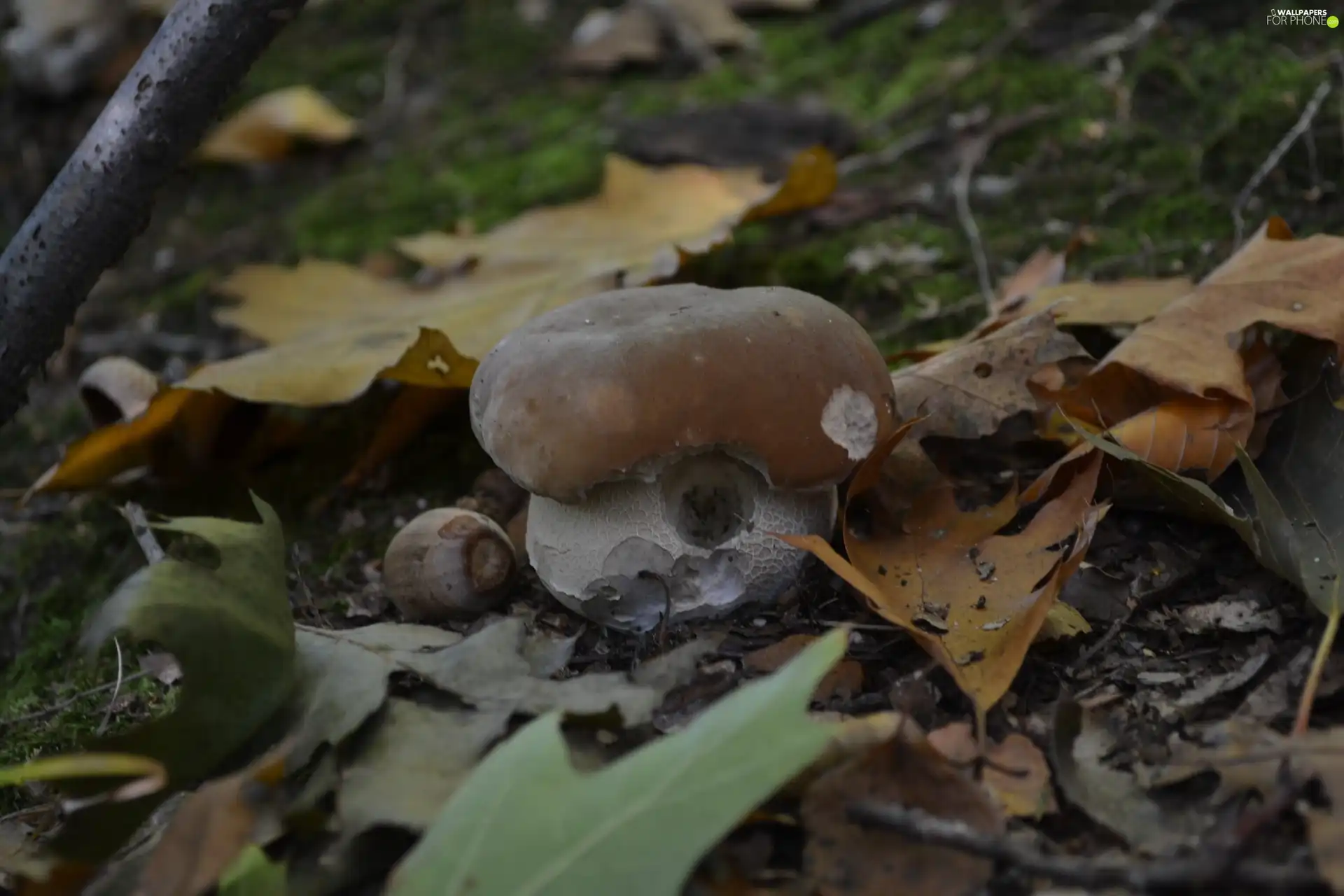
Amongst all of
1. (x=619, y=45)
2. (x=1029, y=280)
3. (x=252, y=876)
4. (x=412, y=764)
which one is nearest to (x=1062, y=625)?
(x=412, y=764)

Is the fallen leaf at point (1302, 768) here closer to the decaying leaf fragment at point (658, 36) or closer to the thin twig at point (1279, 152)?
the thin twig at point (1279, 152)

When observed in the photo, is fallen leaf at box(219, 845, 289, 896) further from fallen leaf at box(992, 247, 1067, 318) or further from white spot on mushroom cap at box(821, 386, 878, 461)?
fallen leaf at box(992, 247, 1067, 318)

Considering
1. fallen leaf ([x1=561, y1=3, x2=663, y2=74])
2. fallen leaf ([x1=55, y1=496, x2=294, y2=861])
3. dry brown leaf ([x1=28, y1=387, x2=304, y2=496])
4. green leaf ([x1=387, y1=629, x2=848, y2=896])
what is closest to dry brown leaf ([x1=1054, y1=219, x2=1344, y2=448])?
green leaf ([x1=387, y1=629, x2=848, y2=896])

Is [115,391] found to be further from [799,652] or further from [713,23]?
[713,23]

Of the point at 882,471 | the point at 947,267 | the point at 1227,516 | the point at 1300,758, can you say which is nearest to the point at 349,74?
the point at 947,267

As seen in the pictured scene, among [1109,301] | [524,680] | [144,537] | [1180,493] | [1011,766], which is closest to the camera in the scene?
[1011,766]

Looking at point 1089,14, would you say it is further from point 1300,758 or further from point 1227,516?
point 1300,758
